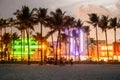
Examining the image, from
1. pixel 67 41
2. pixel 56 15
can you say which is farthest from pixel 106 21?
pixel 56 15

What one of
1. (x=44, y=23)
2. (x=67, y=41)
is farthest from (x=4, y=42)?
(x=44, y=23)

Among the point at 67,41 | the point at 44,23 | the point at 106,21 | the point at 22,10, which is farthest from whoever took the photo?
the point at 67,41

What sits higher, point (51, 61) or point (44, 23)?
point (44, 23)

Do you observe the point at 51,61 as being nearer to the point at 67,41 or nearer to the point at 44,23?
the point at 44,23

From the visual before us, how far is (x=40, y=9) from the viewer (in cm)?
11350

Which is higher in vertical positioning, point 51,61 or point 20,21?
point 20,21

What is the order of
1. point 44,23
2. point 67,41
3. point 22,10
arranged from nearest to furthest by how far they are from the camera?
point 22,10 → point 44,23 → point 67,41

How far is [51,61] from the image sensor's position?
11525 cm

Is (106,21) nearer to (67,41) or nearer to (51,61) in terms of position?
(67,41)

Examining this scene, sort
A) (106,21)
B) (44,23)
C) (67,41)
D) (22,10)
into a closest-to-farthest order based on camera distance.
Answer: (22,10) < (44,23) < (106,21) < (67,41)

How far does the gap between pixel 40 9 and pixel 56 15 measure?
5.50 m

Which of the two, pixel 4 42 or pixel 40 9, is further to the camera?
pixel 4 42

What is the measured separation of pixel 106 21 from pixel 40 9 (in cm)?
4340

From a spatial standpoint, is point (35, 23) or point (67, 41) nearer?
point (35, 23)
